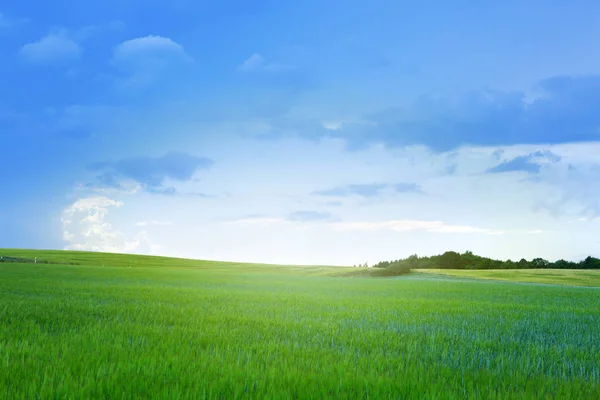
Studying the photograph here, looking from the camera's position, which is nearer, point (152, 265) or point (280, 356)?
point (280, 356)

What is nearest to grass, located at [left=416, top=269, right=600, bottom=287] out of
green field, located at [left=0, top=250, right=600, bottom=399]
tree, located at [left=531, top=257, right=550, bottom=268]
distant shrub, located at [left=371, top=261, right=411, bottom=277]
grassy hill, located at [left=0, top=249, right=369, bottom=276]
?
distant shrub, located at [left=371, top=261, right=411, bottom=277]

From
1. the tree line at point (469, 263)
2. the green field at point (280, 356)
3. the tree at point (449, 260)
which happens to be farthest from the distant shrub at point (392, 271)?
the green field at point (280, 356)

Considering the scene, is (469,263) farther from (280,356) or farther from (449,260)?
(280,356)

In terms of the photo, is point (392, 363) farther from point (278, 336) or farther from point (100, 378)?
point (100, 378)

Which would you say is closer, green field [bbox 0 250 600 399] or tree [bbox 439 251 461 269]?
green field [bbox 0 250 600 399]

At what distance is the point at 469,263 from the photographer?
75.9 m

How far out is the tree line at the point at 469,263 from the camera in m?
67.1

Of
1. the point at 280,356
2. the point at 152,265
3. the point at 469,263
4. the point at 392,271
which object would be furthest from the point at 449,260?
the point at 280,356

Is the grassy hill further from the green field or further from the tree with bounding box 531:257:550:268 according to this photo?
the green field

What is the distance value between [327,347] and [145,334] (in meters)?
3.28

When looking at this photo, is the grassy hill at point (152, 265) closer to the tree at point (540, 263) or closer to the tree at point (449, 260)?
the tree at point (449, 260)

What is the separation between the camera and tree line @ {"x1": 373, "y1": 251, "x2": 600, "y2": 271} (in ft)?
220

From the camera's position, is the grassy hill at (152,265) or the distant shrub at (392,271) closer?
the distant shrub at (392,271)

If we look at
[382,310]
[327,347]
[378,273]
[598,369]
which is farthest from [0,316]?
[378,273]
